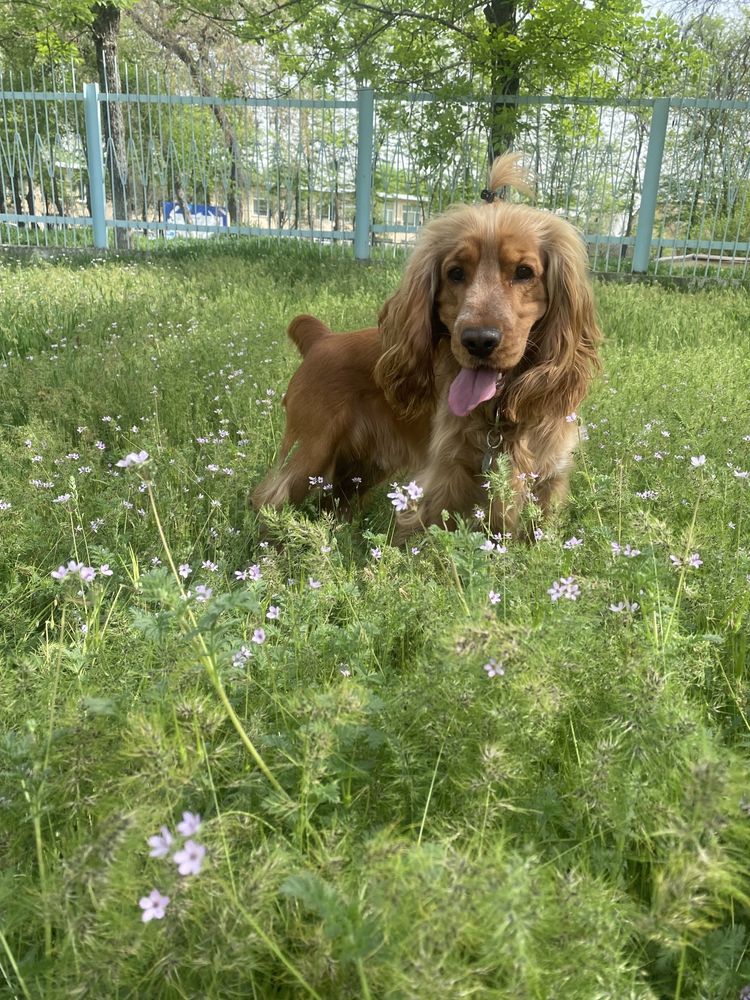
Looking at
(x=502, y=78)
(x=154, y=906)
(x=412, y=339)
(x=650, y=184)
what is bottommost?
(x=154, y=906)

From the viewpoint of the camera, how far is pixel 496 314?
264 centimetres

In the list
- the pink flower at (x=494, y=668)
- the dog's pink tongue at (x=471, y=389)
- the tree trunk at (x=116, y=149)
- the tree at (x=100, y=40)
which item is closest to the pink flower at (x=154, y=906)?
the pink flower at (x=494, y=668)

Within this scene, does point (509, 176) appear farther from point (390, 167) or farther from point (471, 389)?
point (390, 167)

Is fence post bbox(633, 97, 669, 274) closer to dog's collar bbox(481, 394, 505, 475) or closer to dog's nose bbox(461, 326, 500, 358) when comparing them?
dog's collar bbox(481, 394, 505, 475)

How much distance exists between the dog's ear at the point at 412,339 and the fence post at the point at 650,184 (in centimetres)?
910

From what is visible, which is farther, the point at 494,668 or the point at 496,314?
the point at 496,314

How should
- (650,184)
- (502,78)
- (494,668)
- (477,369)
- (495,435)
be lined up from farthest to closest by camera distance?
(650,184) → (502,78) → (495,435) → (477,369) → (494,668)

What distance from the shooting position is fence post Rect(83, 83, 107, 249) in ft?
43.5

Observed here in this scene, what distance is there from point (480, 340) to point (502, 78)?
9.68 meters

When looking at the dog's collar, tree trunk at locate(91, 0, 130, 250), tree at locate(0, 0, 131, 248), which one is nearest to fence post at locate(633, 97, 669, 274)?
tree trunk at locate(91, 0, 130, 250)

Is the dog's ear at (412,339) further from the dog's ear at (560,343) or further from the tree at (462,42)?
the tree at (462,42)

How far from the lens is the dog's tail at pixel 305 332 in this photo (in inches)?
150

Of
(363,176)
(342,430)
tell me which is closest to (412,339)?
(342,430)

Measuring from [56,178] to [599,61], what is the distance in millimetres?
10625
